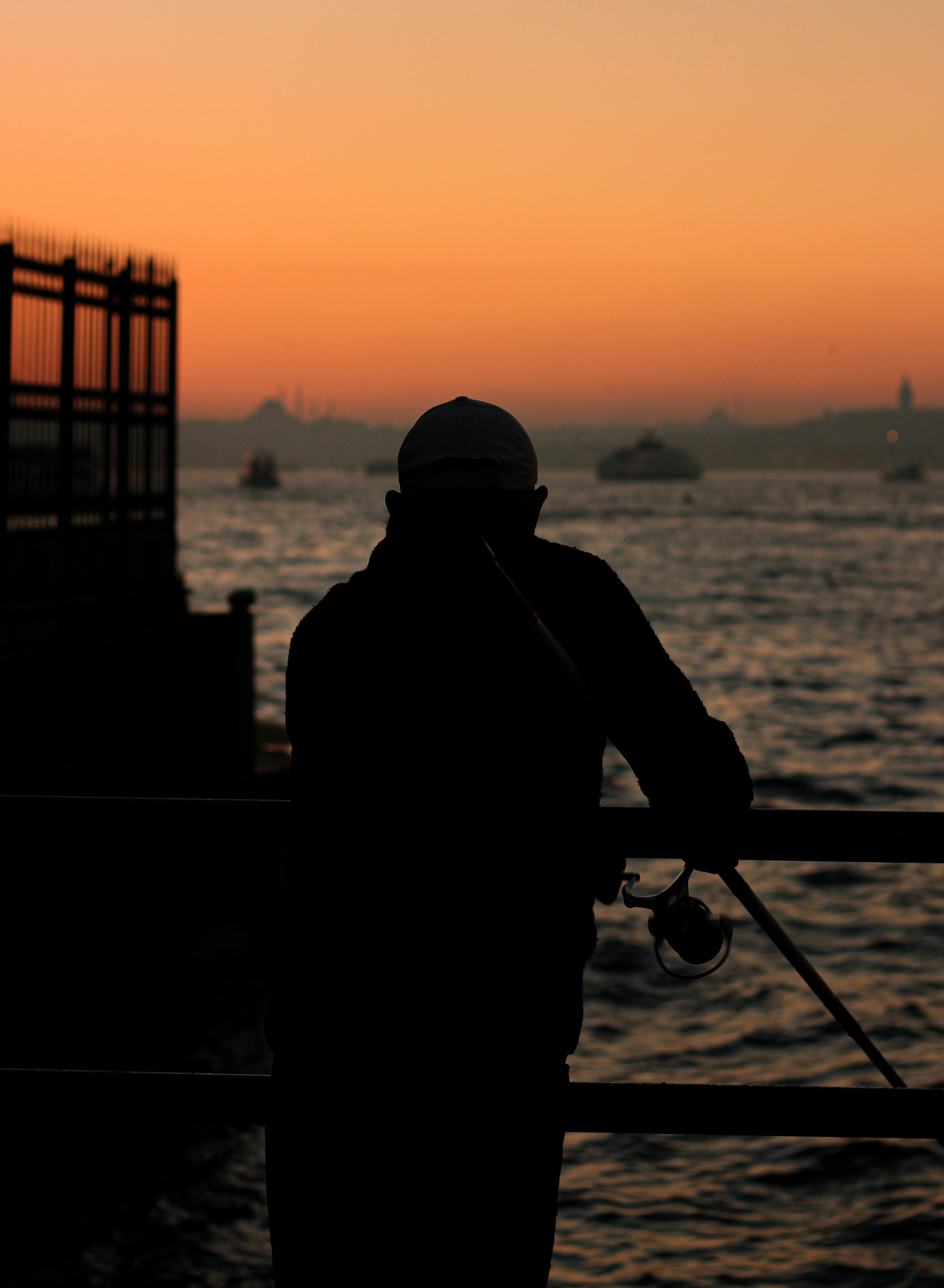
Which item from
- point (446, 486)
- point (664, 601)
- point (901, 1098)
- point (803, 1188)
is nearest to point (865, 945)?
point (803, 1188)

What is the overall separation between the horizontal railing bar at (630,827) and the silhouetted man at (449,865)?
0.24 meters

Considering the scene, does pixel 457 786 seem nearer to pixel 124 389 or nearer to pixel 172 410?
pixel 124 389

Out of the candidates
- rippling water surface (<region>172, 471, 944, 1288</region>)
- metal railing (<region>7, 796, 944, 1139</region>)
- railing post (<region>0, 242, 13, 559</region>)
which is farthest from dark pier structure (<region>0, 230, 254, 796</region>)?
metal railing (<region>7, 796, 944, 1139</region>)

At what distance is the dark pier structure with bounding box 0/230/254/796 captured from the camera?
1208 centimetres

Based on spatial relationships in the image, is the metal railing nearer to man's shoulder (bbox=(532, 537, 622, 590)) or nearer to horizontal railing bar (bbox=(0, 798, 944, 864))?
horizontal railing bar (bbox=(0, 798, 944, 864))

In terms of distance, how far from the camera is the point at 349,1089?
187 cm

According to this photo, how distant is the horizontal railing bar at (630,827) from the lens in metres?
2.26

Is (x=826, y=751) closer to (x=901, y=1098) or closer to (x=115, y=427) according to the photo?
(x=115, y=427)

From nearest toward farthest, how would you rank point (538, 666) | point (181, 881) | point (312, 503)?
point (538, 666), point (181, 881), point (312, 503)

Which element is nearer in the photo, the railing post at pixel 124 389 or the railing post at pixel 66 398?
the railing post at pixel 66 398

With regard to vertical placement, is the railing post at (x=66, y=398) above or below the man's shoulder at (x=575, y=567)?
above

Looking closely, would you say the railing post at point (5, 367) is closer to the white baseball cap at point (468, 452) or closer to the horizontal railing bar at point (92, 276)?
the horizontal railing bar at point (92, 276)

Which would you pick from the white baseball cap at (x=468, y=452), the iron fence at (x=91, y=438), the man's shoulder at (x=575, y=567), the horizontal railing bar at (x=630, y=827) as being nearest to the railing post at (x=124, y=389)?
the iron fence at (x=91, y=438)

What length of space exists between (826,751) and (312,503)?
16707 cm
